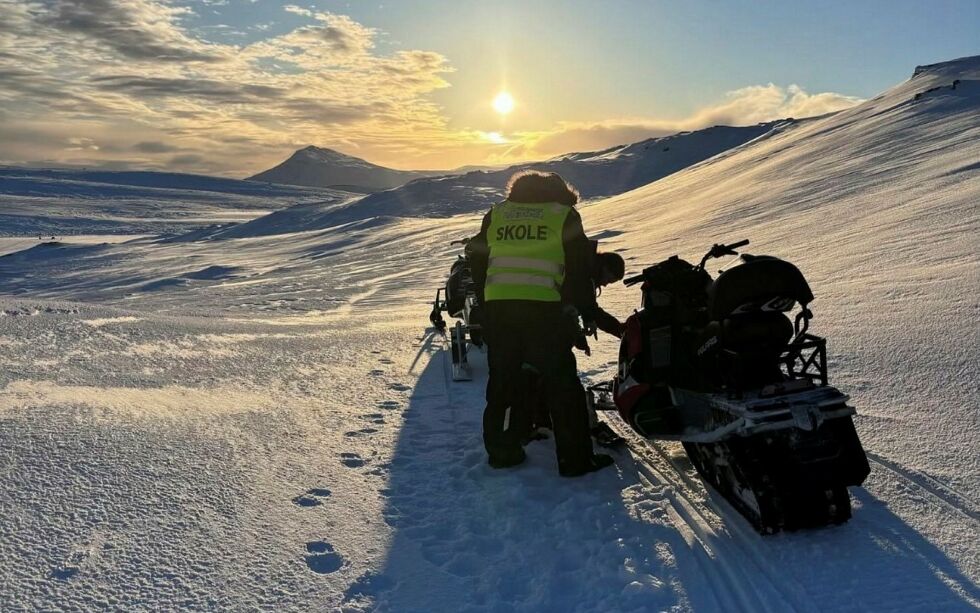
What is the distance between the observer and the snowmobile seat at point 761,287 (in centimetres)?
309

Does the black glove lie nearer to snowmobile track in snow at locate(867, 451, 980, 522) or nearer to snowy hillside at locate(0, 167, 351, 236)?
snowmobile track in snow at locate(867, 451, 980, 522)

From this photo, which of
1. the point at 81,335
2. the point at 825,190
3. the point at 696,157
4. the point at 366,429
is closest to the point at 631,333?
the point at 366,429

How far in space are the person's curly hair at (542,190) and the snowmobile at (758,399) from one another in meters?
0.79

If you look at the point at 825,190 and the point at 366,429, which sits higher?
the point at 825,190

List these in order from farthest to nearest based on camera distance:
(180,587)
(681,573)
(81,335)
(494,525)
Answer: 1. (81,335)
2. (494,525)
3. (681,573)
4. (180,587)

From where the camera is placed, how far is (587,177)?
81.6m

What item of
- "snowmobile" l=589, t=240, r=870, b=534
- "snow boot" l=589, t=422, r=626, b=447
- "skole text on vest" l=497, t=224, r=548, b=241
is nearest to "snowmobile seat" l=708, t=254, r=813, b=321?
"snowmobile" l=589, t=240, r=870, b=534

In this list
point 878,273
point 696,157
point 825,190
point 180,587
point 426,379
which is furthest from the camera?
point 696,157

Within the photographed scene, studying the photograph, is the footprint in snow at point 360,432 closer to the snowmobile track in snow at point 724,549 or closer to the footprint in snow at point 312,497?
the footprint in snow at point 312,497

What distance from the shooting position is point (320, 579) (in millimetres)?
2850

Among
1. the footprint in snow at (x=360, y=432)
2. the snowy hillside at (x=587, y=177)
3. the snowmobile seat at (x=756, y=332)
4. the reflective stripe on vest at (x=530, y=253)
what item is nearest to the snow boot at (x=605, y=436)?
the reflective stripe on vest at (x=530, y=253)

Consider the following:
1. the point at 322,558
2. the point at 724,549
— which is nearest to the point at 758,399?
the point at 724,549

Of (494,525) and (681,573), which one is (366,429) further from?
(681,573)

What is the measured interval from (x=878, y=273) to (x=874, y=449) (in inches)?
187
